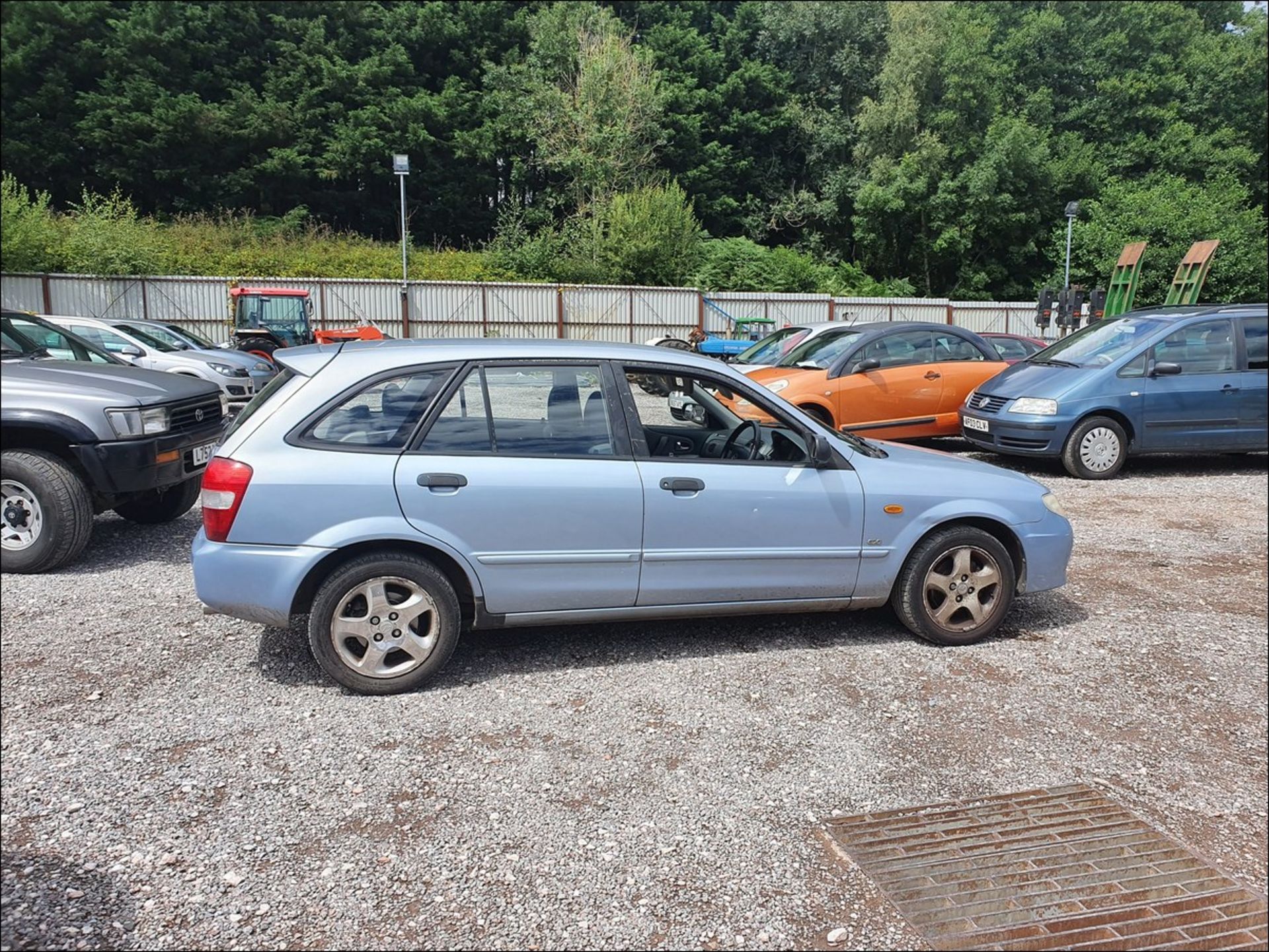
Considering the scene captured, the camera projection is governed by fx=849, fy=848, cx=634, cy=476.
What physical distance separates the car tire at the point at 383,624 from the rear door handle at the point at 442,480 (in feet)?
1.08

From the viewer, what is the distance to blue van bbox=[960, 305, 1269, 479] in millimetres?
1159

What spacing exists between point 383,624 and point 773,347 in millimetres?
9014

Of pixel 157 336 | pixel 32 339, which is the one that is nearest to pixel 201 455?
pixel 32 339

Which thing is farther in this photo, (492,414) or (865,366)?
(865,366)

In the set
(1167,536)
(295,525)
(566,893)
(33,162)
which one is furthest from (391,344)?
(33,162)

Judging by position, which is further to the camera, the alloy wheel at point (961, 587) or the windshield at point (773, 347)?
the windshield at point (773, 347)

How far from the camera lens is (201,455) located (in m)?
1.63

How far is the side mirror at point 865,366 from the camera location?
30.4ft

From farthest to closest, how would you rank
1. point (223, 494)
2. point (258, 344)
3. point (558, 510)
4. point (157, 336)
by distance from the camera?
1. point (258, 344)
2. point (157, 336)
3. point (558, 510)
4. point (223, 494)

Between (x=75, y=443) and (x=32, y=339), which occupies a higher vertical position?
(x=32, y=339)

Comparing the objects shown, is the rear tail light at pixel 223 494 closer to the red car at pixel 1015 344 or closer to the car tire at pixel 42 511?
the car tire at pixel 42 511

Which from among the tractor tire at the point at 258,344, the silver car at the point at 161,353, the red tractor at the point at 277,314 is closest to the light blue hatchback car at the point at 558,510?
the silver car at the point at 161,353

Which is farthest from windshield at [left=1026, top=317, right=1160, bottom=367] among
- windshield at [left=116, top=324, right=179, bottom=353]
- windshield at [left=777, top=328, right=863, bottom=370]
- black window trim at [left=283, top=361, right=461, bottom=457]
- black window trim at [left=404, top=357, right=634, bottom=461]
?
windshield at [left=116, top=324, right=179, bottom=353]

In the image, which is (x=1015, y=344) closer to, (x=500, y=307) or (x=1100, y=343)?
(x=1100, y=343)
